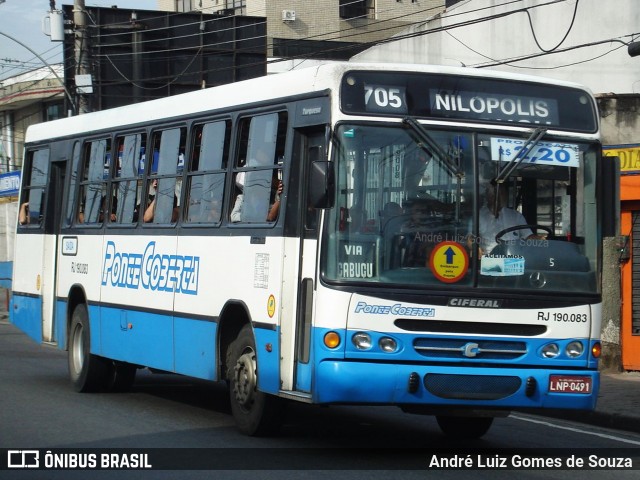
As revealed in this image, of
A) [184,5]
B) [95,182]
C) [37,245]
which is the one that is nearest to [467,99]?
[95,182]

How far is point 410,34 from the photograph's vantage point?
108ft

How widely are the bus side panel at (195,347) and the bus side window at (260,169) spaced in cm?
114

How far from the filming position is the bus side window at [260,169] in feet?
33.4

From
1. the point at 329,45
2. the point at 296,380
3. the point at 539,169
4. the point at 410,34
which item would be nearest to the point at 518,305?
the point at 539,169

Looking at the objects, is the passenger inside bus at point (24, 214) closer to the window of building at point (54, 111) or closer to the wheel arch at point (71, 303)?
the wheel arch at point (71, 303)

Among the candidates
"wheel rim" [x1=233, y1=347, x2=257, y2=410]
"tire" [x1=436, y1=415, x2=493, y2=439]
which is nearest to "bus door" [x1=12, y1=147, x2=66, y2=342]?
"wheel rim" [x1=233, y1=347, x2=257, y2=410]

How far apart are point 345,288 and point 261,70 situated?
26029mm

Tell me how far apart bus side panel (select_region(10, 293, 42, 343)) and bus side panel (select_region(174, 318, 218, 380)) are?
4371mm

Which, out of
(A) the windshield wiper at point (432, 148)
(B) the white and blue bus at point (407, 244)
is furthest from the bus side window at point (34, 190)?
(A) the windshield wiper at point (432, 148)


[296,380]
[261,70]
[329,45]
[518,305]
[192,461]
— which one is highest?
[329,45]

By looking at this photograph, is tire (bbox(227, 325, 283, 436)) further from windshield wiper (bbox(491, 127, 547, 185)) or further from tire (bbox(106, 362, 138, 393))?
tire (bbox(106, 362, 138, 393))

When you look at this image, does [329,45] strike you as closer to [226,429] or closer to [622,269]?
[622,269]

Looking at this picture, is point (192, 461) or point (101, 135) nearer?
point (192, 461)

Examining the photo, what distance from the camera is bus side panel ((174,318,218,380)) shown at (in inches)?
436
